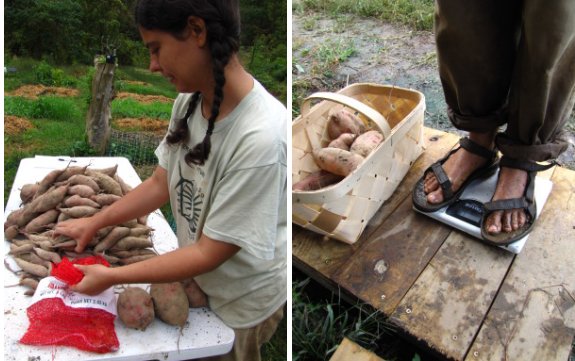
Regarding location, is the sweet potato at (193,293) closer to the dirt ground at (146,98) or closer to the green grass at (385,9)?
the dirt ground at (146,98)

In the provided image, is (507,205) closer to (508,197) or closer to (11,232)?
(508,197)

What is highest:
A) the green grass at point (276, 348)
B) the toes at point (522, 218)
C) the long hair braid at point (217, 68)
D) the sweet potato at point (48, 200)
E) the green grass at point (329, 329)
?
the long hair braid at point (217, 68)

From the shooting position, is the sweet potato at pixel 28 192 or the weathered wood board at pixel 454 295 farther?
the sweet potato at pixel 28 192

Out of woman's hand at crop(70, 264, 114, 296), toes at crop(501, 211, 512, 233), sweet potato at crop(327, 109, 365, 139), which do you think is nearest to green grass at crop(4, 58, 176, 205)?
woman's hand at crop(70, 264, 114, 296)

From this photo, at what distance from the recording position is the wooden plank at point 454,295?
127 centimetres

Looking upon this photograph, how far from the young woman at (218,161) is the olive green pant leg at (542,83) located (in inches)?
27.4

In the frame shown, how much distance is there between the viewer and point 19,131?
207cm

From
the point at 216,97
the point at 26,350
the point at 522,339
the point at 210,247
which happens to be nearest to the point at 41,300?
the point at 26,350

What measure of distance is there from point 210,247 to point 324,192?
460 mm

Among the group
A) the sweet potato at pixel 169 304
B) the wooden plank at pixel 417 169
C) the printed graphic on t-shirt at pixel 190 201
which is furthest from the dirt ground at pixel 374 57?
the sweet potato at pixel 169 304

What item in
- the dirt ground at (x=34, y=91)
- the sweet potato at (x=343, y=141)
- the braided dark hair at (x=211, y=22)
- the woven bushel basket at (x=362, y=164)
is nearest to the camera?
the braided dark hair at (x=211, y=22)

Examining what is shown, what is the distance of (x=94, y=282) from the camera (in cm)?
105

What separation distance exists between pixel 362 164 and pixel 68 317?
0.83 metres

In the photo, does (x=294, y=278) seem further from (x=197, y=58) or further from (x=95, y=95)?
(x=95, y=95)
